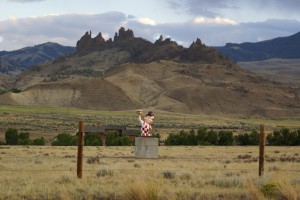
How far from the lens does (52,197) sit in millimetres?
12141

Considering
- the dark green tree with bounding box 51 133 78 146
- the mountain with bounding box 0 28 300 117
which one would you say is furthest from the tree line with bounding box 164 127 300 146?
the mountain with bounding box 0 28 300 117

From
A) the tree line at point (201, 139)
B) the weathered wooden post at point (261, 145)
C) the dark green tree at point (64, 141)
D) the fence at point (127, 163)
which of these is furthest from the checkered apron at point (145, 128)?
the tree line at point (201, 139)

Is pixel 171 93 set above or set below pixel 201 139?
above

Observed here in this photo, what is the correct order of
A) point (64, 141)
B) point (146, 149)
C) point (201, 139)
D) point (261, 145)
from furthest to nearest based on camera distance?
point (201, 139), point (64, 141), point (146, 149), point (261, 145)

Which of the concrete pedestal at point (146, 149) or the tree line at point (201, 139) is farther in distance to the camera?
the tree line at point (201, 139)

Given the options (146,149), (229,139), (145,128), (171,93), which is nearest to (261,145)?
(145,128)

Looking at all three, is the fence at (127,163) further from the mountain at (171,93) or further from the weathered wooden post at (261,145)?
the mountain at (171,93)

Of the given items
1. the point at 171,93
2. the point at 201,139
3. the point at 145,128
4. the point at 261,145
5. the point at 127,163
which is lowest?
the point at 201,139

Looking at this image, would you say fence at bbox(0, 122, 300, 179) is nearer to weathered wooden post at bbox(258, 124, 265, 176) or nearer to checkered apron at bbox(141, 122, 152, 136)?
weathered wooden post at bbox(258, 124, 265, 176)

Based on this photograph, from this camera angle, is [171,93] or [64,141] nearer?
[64,141]

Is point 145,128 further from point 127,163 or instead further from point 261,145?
point 261,145

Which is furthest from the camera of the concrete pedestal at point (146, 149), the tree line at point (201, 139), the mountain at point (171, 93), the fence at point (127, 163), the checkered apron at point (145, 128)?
the mountain at point (171, 93)

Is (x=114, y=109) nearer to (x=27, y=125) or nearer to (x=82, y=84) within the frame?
(x=82, y=84)

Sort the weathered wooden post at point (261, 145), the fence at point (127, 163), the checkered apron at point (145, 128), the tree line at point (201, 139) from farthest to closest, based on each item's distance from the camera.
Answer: the tree line at point (201, 139) < the checkered apron at point (145, 128) < the fence at point (127, 163) < the weathered wooden post at point (261, 145)
